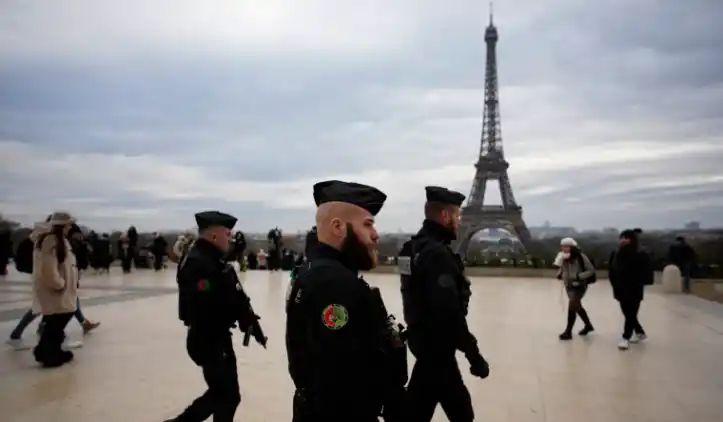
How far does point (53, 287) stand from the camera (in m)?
7.07

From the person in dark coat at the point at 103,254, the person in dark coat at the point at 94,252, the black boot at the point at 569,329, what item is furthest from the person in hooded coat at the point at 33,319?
the person in dark coat at the point at 103,254

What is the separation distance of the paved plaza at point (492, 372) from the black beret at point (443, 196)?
7.68 feet

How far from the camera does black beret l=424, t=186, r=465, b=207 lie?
423 cm

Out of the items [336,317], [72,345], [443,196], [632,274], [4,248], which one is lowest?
[72,345]

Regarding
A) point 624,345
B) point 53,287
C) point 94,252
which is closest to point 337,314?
point 53,287

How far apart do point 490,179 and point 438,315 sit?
51531mm

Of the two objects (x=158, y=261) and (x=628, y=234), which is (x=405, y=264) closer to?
(x=628, y=234)

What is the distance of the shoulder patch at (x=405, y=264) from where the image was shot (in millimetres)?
4172

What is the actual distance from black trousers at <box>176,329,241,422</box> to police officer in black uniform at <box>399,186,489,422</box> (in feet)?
4.38

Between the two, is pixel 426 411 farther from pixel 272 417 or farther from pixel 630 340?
pixel 630 340

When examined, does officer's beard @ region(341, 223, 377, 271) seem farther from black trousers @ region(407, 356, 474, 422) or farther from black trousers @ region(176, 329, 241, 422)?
black trousers @ region(176, 329, 241, 422)

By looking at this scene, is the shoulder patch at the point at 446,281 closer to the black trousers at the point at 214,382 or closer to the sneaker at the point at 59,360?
the black trousers at the point at 214,382

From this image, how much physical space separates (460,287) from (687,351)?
6343mm

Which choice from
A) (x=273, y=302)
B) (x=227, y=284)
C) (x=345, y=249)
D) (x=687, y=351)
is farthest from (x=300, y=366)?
(x=273, y=302)
